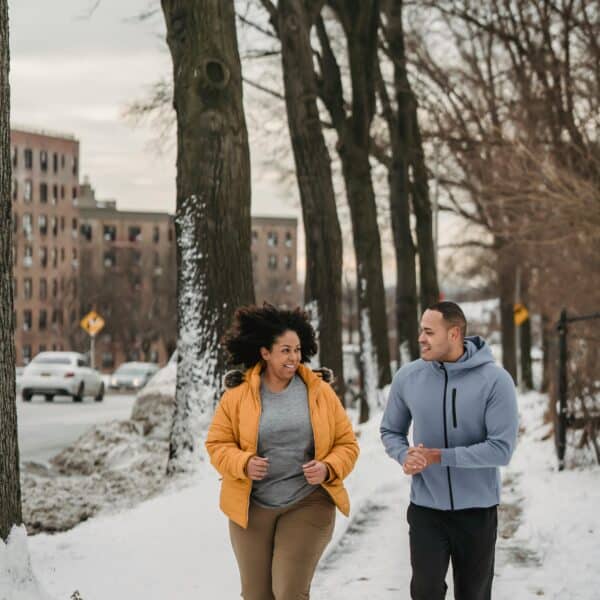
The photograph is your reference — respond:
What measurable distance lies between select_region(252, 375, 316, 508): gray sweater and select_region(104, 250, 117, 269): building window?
14297cm

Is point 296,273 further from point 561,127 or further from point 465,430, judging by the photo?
point 465,430

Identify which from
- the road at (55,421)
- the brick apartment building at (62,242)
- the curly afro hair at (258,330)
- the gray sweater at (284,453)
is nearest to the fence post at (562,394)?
the curly afro hair at (258,330)

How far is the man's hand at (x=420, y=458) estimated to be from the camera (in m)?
5.75

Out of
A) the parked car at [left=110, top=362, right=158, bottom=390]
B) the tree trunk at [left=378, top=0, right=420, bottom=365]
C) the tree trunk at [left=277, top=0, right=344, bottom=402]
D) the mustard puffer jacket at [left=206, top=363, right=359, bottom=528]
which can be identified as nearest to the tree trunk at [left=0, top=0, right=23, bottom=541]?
the mustard puffer jacket at [left=206, top=363, right=359, bottom=528]

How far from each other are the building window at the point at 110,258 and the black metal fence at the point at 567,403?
13516 cm

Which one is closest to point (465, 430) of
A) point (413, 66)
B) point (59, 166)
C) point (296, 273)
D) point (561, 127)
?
point (561, 127)

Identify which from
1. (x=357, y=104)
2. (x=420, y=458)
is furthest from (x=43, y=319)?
(x=420, y=458)

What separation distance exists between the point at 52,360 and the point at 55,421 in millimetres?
14277

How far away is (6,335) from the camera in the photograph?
23.7 feet

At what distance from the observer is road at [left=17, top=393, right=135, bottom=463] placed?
933 inches

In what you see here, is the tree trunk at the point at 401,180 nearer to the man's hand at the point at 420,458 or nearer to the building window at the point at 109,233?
the man's hand at the point at 420,458

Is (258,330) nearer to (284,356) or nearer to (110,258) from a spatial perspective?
(284,356)

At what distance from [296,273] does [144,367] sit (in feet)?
351

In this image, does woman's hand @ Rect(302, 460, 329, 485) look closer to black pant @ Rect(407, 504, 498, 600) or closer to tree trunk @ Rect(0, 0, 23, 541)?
black pant @ Rect(407, 504, 498, 600)
